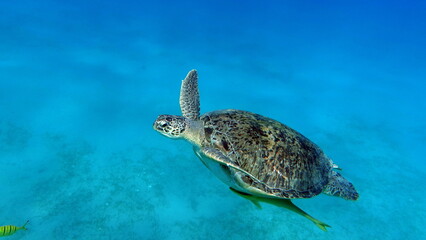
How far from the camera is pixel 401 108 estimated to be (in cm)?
1198

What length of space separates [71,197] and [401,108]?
1258 centimetres

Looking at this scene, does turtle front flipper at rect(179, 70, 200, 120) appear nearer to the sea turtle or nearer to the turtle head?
the sea turtle

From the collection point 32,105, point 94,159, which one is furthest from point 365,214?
point 32,105

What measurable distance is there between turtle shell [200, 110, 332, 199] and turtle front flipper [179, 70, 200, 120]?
0.44 metres

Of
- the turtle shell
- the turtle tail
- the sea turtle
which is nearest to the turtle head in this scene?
the sea turtle

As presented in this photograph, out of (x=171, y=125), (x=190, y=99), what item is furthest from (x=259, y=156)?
(x=190, y=99)

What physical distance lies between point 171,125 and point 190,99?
0.70 meters

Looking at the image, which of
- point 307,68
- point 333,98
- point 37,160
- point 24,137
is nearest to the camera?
point 37,160

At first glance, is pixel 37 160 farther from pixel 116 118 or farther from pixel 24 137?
pixel 116 118

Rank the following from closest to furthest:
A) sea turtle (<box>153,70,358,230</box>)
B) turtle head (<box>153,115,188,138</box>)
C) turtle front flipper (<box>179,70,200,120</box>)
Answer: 1. sea turtle (<box>153,70,358,230</box>)
2. turtle head (<box>153,115,188,138</box>)
3. turtle front flipper (<box>179,70,200,120</box>)

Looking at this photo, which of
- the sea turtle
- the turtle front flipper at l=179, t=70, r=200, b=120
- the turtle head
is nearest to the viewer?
the sea turtle

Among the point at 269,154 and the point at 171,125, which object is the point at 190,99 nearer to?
the point at 171,125

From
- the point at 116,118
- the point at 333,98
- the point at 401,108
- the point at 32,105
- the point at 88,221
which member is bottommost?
the point at 88,221

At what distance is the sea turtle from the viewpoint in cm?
296
